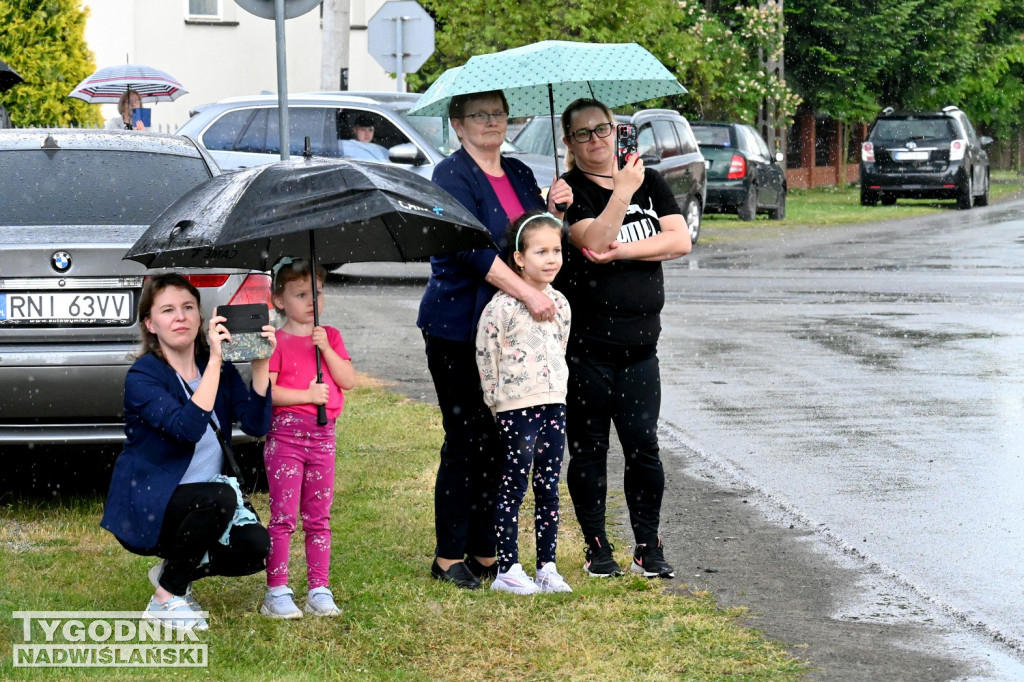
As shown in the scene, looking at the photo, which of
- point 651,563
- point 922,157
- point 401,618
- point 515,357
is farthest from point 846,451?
point 922,157

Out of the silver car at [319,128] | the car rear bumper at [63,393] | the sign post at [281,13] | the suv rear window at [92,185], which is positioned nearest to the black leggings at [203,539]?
the car rear bumper at [63,393]

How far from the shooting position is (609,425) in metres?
5.85

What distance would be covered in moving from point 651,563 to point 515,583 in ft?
1.85

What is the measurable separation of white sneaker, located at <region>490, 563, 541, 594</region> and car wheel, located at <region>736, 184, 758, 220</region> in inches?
886

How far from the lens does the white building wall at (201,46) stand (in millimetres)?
31875

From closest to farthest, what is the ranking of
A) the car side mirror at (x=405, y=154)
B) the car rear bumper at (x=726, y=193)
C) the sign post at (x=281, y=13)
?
1. the sign post at (x=281, y=13)
2. the car side mirror at (x=405, y=154)
3. the car rear bumper at (x=726, y=193)

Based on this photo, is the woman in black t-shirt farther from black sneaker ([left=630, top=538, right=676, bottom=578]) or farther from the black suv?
the black suv

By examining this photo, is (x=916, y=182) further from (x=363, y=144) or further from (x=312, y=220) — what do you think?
(x=312, y=220)

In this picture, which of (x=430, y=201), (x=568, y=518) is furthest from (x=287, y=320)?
(x=568, y=518)

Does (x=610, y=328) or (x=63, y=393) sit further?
(x=63, y=393)

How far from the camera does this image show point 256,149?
16969mm

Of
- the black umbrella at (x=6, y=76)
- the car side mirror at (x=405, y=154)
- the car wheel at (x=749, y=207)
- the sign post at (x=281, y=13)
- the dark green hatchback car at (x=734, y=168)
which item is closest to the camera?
the sign post at (x=281, y=13)

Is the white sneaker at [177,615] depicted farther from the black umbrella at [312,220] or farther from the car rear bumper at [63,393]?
the car rear bumper at [63,393]

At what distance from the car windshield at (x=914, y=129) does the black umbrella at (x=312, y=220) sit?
28382 millimetres
